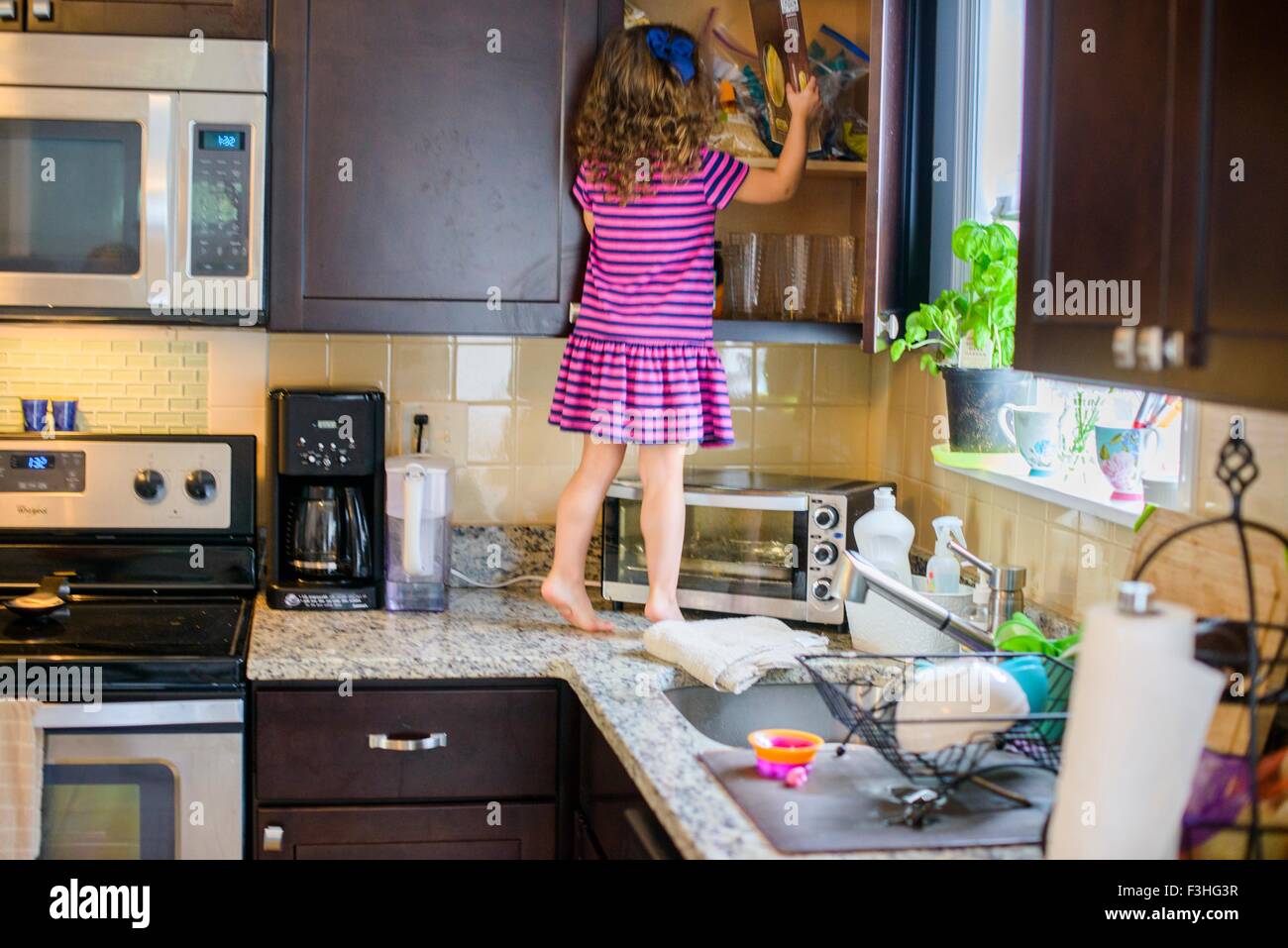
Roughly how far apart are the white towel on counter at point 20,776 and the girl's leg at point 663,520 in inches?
35.9

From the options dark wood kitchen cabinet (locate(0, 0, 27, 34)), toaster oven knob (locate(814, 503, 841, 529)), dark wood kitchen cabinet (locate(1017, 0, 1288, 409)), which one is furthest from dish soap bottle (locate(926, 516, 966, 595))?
dark wood kitchen cabinet (locate(0, 0, 27, 34))

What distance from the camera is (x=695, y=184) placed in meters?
2.22

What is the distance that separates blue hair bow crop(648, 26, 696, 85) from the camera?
2182mm

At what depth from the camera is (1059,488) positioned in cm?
197

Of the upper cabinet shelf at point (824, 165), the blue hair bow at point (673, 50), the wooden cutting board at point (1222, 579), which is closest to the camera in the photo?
the wooden cutting board at point (1222, 579)

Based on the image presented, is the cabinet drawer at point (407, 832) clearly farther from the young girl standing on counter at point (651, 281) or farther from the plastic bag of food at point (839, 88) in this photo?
the plastic bag of food at point (839, 88)

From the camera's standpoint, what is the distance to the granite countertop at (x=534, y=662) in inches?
59.6

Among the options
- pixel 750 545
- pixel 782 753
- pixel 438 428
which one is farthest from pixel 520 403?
pixel 782 753

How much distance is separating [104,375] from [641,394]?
101 centimetres

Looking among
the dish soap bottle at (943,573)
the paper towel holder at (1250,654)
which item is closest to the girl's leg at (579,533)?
the dish soap bottle at (943,573)

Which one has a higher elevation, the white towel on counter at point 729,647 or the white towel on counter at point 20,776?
the white towel on counter at point 729,647

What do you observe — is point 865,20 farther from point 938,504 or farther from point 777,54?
point 938,504
